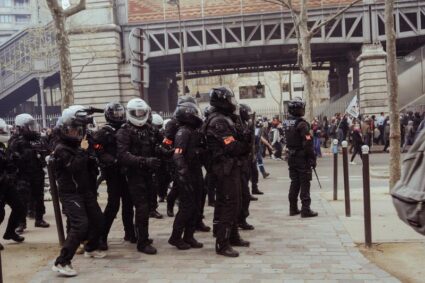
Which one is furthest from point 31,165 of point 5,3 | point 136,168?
point 5,3

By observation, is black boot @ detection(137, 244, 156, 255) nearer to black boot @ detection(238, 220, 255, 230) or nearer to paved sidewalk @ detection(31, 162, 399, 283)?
paved sidewalk @ detection(31, 162, 399, 283)

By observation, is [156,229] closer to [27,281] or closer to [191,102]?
[191,102]

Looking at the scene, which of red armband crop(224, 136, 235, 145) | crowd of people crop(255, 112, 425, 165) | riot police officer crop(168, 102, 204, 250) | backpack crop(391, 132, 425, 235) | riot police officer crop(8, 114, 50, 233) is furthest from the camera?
crowd of people crop(255, 112, 425, 165)

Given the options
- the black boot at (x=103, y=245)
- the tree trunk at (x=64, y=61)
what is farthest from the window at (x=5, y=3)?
the black boot at (x=103, y=245)

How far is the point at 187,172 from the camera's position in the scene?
6.18 metres

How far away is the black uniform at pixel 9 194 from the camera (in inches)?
267

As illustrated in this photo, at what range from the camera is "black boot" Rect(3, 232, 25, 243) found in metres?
6.93

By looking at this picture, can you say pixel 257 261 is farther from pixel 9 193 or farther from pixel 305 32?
pixel 305 32

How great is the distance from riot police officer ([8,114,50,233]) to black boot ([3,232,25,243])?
651mm

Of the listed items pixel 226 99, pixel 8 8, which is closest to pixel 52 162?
pixel 226 99

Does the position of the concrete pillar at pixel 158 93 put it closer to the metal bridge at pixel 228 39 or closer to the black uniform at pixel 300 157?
the metal bridge at pixel 228 39

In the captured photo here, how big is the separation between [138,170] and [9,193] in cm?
197

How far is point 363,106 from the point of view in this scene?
30531mm

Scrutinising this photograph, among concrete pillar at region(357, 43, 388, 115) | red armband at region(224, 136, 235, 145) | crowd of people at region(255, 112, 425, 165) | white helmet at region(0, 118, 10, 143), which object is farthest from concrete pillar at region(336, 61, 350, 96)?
red armband at region(224, 136, 235, 145)
